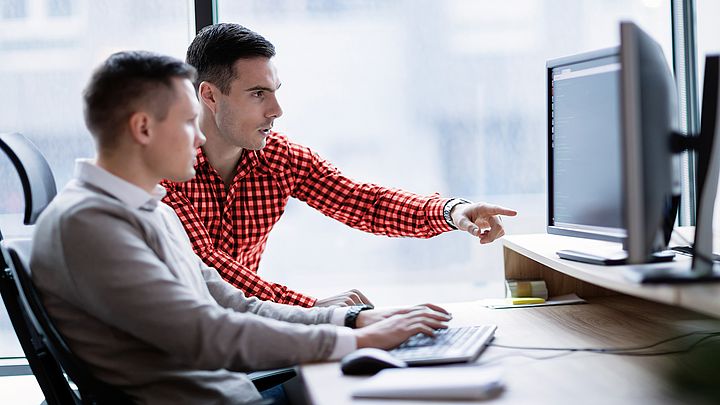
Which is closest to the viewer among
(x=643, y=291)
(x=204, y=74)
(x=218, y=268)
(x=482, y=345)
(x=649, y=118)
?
(x=649, y=118)

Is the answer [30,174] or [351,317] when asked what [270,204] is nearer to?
[351,317]

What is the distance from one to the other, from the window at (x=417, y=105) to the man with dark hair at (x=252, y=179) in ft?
2.26

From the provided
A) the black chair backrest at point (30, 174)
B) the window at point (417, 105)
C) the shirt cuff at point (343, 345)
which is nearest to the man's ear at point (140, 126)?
the black chair backrest at point (30, 174)

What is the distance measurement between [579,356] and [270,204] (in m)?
1.17

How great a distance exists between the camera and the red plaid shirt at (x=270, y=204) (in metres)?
2.10

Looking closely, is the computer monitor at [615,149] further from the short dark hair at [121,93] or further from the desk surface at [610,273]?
the short dark hair at [121,93]

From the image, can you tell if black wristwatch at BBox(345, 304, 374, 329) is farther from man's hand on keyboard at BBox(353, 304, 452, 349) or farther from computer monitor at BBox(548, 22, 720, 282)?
computer monitor at BBox(548, 22, 720, 282)

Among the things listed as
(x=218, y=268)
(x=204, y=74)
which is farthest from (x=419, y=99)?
(x=218, y=268)

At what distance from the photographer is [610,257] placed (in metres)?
1.62

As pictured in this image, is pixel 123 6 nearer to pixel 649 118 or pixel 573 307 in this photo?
pixel 573 307

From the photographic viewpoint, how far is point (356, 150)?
121 inches

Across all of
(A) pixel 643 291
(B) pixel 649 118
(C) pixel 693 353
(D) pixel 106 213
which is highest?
(B) pixel 649 118

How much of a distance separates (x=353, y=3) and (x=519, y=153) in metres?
0.86

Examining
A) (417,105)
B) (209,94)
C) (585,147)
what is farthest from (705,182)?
(417,105)
